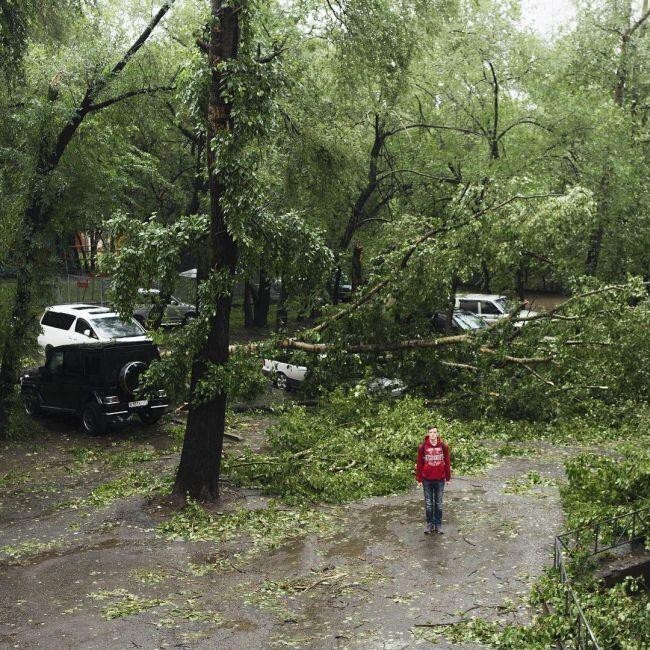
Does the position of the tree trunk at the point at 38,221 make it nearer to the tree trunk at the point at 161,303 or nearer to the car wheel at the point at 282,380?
the tree trunk at the point at 161,303

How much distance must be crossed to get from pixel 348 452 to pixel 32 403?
9.18m

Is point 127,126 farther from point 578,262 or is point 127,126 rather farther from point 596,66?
point 596,66

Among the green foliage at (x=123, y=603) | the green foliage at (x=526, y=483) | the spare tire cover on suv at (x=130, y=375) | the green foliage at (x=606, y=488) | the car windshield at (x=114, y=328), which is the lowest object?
the green foliage at (x=123, y=603)

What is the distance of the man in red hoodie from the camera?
1188cm

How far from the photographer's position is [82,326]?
984 inches

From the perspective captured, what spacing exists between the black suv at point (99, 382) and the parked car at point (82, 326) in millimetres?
3730

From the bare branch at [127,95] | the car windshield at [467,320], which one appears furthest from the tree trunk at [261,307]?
the bare branch at [127,95]

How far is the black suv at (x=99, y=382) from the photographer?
18.6 meters

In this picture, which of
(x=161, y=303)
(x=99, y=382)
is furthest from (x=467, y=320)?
(x=161, y=303)

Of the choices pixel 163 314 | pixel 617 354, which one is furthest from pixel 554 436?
pixel 163 314

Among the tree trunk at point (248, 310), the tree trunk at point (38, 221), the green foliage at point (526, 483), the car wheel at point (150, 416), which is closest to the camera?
the green foliage at point (526, 483)

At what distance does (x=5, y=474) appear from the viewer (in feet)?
53.0

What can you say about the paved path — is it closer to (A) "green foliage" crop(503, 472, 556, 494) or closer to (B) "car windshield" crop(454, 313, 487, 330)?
(A) "green foliage" crop(503, 472, 556, 494)

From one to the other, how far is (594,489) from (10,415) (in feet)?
43.0
